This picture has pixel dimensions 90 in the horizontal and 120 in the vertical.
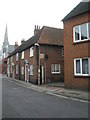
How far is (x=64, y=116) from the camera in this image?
23.4 feet

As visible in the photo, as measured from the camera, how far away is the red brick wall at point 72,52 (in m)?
14.8

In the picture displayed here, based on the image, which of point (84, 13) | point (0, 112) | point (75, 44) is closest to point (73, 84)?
point (75, 44)

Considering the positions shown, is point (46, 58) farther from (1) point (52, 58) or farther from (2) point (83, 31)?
(2) point (83, 31)

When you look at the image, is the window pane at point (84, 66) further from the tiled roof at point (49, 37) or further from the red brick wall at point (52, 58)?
the tiled roof at point (49, 37)

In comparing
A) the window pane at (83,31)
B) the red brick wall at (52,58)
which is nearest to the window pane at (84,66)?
the window pane at (83,31)

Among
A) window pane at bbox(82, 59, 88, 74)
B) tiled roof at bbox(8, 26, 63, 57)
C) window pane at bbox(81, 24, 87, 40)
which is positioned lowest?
window pane at bbox(82, 59, 88, 74)

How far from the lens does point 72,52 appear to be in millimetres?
16109

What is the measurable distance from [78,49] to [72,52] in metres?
0.83

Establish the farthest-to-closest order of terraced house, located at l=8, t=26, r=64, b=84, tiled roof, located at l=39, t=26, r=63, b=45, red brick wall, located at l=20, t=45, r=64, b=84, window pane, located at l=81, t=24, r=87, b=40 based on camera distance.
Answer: tiled roof, located at l=39, t=26, r=63, b=45, red brick wall, located at l=20, t=45, r=64, b=84, terraced house, located at l=8, t=26, r=64, b=84, window pane, located at l=81, t=24, r=87, b=40

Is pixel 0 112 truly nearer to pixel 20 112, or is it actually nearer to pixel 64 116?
pixel 20 112

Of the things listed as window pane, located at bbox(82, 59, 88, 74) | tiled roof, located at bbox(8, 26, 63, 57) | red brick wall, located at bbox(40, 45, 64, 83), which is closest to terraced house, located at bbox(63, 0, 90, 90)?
window pane, located at bbox(82, 59, 88, 74)

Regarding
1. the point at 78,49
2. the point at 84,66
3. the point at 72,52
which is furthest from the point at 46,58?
the point at 84,66

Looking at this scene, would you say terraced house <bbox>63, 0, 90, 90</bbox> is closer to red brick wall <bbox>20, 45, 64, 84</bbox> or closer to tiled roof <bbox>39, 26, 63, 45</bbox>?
red brick wall <bbox>20, 45, 64, 84</bbox>

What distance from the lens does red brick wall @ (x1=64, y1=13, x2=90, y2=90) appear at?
584 inches
